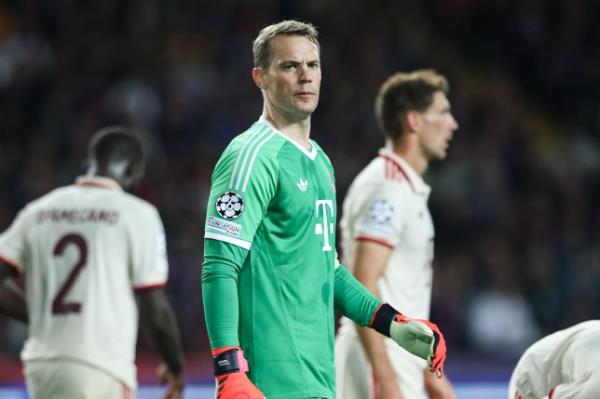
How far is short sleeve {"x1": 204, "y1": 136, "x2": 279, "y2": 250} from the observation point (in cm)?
380

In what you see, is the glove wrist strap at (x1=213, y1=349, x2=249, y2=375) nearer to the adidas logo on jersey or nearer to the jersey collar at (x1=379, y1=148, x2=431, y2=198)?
the adidas logo on jersey

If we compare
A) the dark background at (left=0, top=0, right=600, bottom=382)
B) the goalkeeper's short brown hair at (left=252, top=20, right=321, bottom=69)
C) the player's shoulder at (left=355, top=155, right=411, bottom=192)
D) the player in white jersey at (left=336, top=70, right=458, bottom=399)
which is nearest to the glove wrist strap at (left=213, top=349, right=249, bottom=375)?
the goalkeeper's short brown hair at (left=252, top=20, right=321, bottom=69)

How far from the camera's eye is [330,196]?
4152 mm

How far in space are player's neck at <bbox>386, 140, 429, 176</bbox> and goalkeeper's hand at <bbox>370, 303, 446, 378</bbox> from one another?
1.85 meters

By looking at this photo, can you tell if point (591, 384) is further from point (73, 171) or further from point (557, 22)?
point (557, 22)

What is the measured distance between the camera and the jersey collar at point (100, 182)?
18.7ft

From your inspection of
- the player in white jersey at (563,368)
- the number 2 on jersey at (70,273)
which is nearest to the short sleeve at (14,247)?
the number 2 on jersey at (70,273)

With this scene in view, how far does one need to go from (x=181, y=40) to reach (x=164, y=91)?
39.5 inches

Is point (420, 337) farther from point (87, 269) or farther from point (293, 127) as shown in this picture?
point (87, 269)

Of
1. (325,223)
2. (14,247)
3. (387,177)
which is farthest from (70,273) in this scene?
(325,223)

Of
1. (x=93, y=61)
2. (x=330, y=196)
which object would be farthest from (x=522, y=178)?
(x=330, y=196)

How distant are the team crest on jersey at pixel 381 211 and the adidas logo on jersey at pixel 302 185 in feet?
4.91

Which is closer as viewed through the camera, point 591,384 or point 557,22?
point 591,384

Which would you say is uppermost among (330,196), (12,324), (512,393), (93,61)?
(93,61)
